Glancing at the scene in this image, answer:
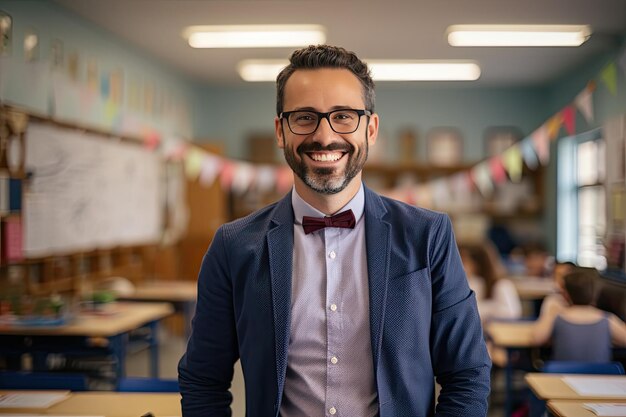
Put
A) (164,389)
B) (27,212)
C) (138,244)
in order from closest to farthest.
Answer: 1. (164,389)
2. (27,212)
3. (138,244)

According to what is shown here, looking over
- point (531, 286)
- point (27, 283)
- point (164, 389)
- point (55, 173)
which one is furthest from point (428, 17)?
point (164, 389)

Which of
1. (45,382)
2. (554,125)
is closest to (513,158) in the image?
(554,125)

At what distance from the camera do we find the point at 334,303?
69.1 inches

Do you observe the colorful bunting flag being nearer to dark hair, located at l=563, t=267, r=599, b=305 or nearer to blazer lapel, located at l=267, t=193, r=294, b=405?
dark hair, located at l=563, t=267, r=599, b=305

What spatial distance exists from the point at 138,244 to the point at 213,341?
6167mm

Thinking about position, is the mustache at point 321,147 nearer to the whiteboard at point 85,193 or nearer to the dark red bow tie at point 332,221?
the dark red bow tie at point 332,221

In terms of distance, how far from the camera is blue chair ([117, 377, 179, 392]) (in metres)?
2.91

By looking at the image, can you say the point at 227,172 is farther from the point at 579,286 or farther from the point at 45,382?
the point at 45,382

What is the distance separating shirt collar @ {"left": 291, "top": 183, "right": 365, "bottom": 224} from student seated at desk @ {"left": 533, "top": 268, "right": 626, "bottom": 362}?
2.69 m

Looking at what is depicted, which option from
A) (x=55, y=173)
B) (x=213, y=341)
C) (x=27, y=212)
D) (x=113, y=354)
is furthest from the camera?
(x=55, y=173)

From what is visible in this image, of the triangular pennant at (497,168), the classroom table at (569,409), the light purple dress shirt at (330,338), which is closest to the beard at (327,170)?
the light purple dress shirt at (330,338)

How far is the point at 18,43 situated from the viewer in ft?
17.5

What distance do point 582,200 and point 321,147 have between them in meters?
7.33

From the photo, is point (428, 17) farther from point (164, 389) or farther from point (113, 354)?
point (164, 389)
